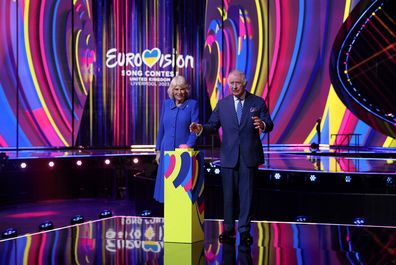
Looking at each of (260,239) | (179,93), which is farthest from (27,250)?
(179,93)

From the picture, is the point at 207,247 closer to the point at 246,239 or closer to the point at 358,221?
the point at 246,239

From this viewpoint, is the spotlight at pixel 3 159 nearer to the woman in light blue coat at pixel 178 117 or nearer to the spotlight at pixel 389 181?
the woman in light blue coat at pixel 178 117


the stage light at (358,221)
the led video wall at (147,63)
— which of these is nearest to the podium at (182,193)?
the stage light at (358,221)

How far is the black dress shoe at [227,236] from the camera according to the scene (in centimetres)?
422

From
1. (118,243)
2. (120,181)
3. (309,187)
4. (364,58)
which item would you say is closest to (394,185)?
(309,187)

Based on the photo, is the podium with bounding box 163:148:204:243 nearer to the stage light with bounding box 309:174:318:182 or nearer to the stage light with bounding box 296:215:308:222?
the stage light with bounding box 296:215:308:222

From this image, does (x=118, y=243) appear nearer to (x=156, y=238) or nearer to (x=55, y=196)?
(x=156, y=238)

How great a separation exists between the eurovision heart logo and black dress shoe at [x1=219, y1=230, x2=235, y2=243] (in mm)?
7651

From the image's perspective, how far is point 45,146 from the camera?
11.0 meters

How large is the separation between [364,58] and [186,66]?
327 centimetres

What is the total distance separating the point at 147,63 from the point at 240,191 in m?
7.70

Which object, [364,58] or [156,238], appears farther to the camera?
[364,58]

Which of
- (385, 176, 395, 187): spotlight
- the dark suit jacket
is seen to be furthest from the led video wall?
the dark suit jacket

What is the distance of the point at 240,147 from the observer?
4227 millimetres
